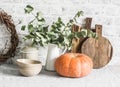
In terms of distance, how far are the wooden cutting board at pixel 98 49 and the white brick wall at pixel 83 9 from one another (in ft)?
0.24

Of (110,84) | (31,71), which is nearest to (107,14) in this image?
(110,84)

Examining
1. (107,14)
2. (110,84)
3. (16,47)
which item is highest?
(107,14)

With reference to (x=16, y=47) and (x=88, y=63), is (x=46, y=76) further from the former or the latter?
(x=16, y=47)

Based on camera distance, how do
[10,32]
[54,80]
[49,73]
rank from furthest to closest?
[10,32] < [49,73] < [54,80]

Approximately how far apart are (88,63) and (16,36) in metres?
0.50

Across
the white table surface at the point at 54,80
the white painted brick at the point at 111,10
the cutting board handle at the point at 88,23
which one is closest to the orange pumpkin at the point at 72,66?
the white table surface at the point at 54,80

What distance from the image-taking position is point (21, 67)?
1.40 m

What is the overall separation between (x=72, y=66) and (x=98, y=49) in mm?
330

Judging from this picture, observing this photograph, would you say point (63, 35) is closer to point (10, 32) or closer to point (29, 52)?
point (29, 52)

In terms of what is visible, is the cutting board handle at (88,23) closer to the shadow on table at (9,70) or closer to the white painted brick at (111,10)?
the white painted brick at (111,10)

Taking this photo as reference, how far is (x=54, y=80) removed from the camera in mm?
1370

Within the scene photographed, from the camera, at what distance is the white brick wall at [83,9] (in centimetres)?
163

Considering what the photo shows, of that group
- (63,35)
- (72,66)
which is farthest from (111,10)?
(72,66)

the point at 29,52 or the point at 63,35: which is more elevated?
the point at 63,35
